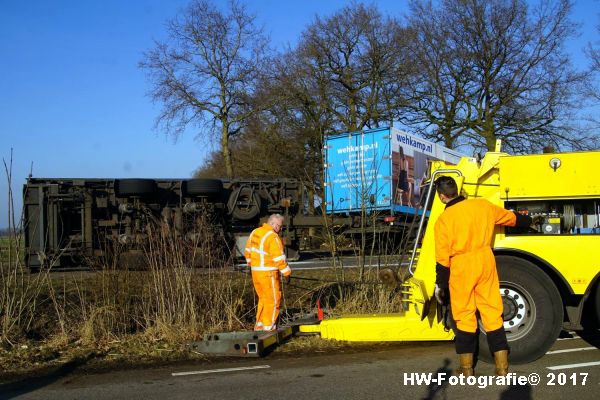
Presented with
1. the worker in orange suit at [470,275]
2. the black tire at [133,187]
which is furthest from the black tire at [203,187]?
the worker in orange suit at [470,275]

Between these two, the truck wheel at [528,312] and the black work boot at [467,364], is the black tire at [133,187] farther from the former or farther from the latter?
the black work boot at [467,364]

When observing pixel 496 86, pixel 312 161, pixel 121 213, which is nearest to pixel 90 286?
pixel 121 213

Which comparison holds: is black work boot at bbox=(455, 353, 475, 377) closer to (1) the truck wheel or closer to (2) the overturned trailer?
(1) the truck wheel

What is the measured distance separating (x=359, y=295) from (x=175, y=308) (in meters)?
2.54

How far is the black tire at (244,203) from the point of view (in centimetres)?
1678

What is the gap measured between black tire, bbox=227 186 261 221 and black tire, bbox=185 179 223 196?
516 millimetres

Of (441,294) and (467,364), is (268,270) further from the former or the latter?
(467,364)

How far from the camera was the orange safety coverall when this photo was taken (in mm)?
5086

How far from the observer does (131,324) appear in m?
7.86

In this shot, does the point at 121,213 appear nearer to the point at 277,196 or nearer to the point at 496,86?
the point at 277,196

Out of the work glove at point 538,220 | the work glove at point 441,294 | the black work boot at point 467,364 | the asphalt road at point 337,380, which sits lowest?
the asphalt road at point 337,380

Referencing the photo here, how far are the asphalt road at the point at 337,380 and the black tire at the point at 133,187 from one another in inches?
396

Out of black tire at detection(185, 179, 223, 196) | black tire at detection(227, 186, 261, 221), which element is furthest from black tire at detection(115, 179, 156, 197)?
black tire at detection(227, 186, 261, 221)

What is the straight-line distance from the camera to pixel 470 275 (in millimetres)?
5098
